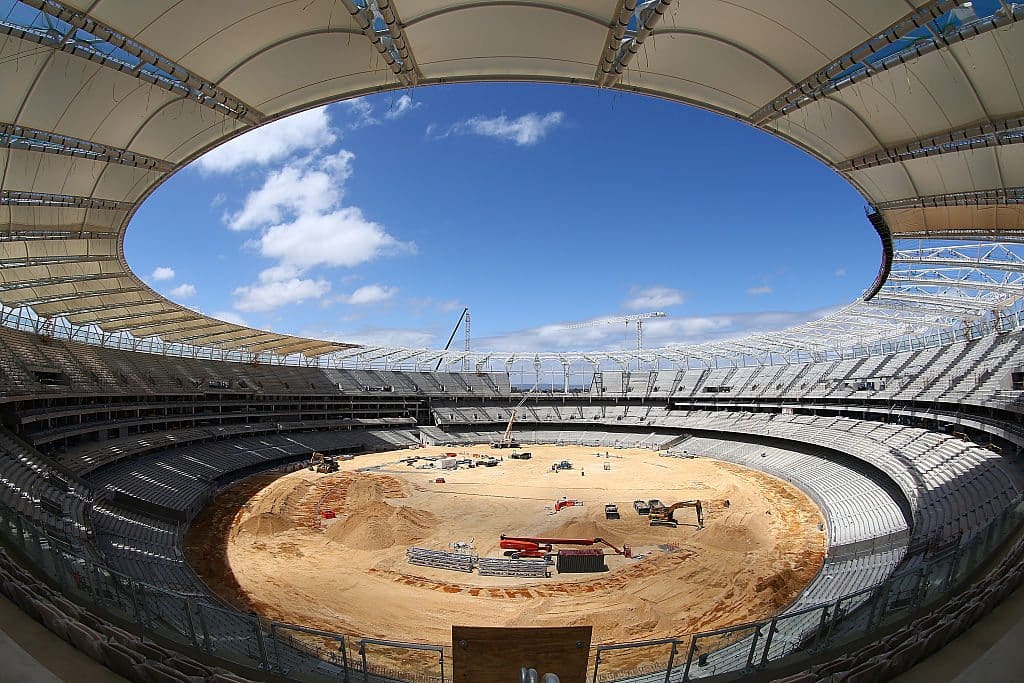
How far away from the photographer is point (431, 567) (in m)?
22.4

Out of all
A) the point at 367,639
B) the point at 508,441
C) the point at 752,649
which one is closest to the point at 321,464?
the point at 508,441

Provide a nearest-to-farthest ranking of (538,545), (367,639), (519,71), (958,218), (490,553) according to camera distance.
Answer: (367,639) < (519,71) < (958,218) < (490,553) < (538,545)

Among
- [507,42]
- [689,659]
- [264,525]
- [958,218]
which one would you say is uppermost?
[507,42]

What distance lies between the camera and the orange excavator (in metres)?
23.9

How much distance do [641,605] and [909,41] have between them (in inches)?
713

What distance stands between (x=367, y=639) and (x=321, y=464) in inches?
1591

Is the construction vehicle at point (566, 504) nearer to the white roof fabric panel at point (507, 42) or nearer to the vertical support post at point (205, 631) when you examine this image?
the white roof fabric panel at point (507, 42)

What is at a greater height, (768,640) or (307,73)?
(307,73)

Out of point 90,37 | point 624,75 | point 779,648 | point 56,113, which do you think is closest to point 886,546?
point 779,648

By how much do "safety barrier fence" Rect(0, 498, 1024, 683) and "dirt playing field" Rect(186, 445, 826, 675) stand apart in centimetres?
880

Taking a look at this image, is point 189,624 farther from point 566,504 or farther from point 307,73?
point 566,504

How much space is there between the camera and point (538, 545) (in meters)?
25.0

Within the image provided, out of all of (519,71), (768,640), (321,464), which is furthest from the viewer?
(321,464)

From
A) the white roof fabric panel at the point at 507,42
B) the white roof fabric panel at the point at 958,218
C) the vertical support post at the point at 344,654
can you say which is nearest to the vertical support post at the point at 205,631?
the vertical support post at the point at 344,654
